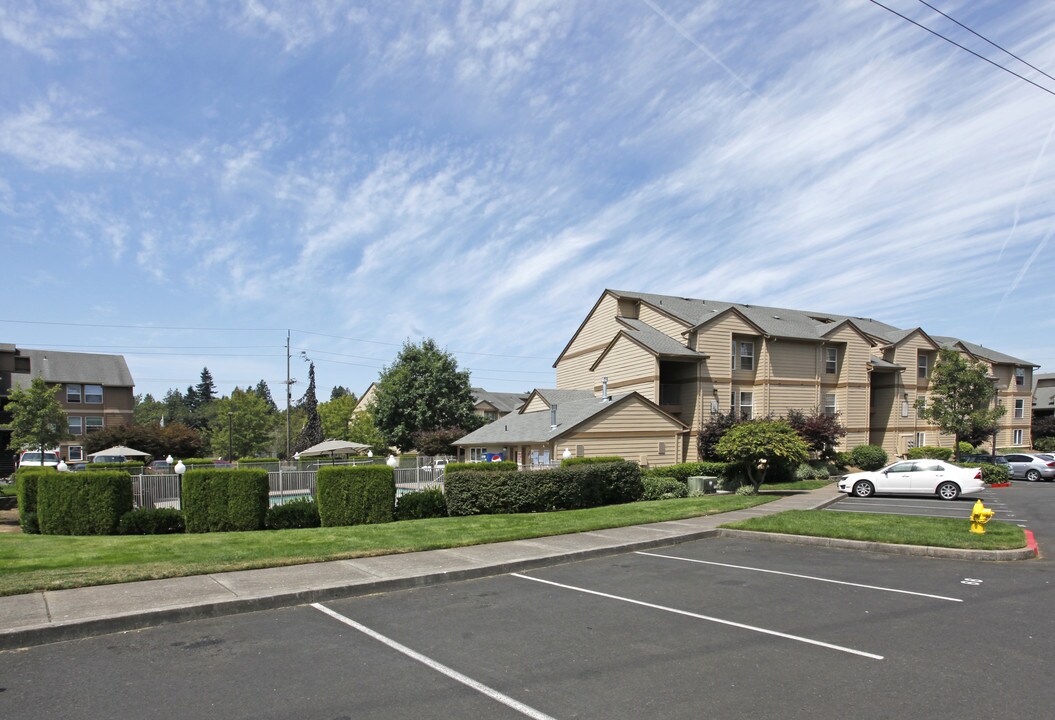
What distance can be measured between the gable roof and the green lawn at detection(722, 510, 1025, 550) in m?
13.9

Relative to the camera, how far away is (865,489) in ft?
85.3

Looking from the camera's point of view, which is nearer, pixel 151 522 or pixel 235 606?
pixel 235 606

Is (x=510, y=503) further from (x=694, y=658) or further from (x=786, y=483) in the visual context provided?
(x=786, y=483)

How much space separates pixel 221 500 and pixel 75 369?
170ft

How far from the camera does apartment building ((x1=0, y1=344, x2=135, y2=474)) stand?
5459cm

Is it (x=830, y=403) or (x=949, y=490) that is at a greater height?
(x=830, y=403)

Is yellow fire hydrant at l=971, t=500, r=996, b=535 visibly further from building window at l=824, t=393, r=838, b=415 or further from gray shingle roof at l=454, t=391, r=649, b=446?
building window at l=824, t=393, r=838, b=415

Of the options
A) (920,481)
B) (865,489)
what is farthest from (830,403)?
(920,481)

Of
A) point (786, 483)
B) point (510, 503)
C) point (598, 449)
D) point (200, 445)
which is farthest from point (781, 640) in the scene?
point (200, 445)

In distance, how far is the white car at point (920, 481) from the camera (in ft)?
77.8

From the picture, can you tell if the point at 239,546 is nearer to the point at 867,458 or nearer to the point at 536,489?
the point at 536,489

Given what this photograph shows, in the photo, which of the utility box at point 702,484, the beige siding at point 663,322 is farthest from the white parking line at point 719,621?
the beige siding at point 663,322

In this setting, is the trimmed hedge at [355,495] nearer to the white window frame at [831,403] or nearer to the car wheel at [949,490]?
the car wheel at [949,490]

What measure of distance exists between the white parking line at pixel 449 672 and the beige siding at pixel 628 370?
91.6ft
